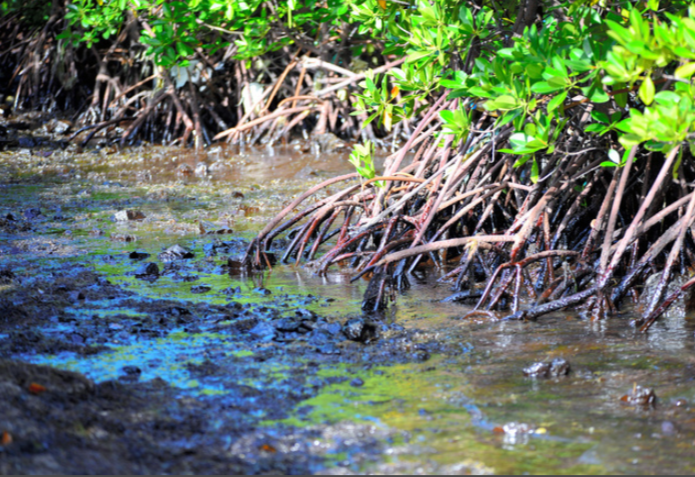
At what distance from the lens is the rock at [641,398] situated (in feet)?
7.92

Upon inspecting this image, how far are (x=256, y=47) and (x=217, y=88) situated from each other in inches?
132

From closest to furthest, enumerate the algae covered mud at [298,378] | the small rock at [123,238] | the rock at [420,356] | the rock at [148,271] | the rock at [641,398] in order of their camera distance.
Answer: the algae covered mud at [298,378]
the rock at [641,398]
the rock at [420,356]
the rock at [148,271]
the small rock at [123,238]

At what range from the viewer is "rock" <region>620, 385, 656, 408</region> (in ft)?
7.92

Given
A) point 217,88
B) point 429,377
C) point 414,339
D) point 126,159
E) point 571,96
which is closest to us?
point 429,377

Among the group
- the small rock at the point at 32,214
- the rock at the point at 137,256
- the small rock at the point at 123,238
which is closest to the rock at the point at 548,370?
the rock at the point at 137,256

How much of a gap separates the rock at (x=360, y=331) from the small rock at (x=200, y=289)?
1041mm

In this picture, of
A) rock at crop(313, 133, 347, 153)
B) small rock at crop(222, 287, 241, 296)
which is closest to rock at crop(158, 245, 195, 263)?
small rock at crop(222, 287, 241, 296)

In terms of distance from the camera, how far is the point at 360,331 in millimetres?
3039

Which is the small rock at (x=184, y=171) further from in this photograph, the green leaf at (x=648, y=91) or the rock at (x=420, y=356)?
the green leaf at (x=648, y=91)

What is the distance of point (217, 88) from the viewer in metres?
10.9

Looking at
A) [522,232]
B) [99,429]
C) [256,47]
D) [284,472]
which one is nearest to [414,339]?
[522,232]

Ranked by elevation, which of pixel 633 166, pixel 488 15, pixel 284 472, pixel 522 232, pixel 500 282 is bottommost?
pixel 284 472

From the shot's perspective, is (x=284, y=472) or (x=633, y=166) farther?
(x=633, y=166)

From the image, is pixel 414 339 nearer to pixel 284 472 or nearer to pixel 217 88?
pixel 284 472
